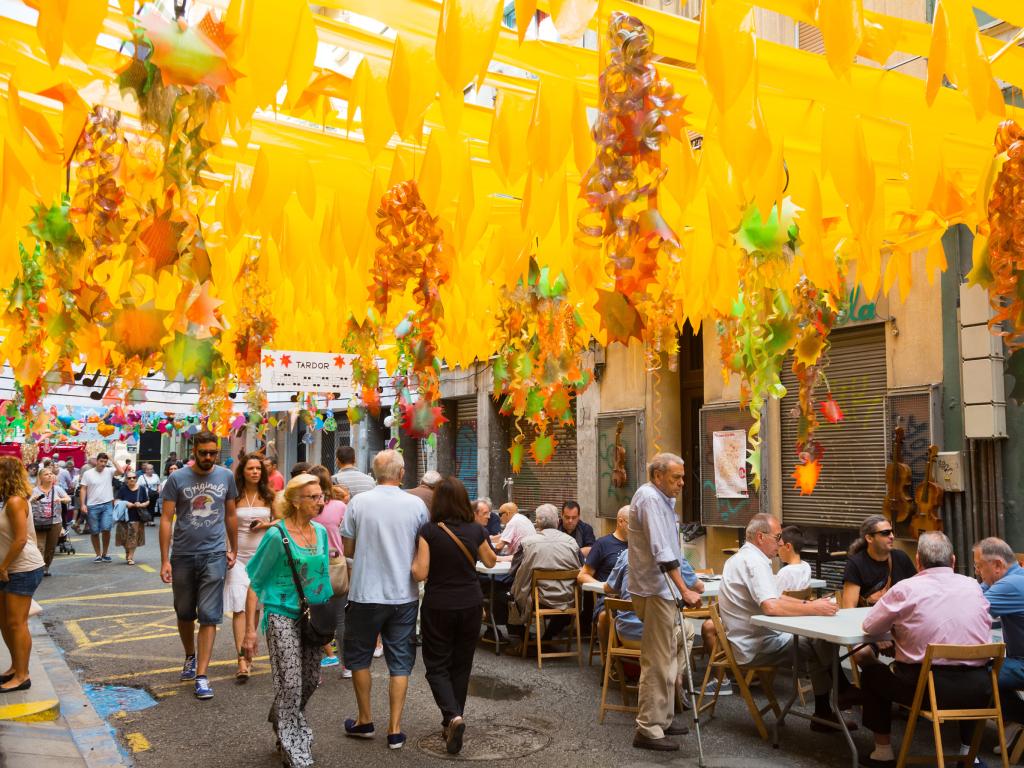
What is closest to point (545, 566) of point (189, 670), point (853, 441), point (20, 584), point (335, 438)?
point (189, 670)

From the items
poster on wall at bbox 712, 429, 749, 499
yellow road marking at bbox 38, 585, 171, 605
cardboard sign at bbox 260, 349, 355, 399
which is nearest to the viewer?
cardboard sign at bbox 260, 349, 355, 399

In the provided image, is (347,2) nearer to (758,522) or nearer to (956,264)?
(758,522)

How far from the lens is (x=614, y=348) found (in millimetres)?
13664

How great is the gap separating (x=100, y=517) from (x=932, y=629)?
543 inches

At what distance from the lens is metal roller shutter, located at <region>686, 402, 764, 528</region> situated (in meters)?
11.0

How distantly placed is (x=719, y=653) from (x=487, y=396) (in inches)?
443

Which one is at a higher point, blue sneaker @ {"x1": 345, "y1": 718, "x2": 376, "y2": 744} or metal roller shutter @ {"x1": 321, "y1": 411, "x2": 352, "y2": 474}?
metal roller shutter @ {"x1": 321, "y1": 411, "x2": 352, "y2": 474}

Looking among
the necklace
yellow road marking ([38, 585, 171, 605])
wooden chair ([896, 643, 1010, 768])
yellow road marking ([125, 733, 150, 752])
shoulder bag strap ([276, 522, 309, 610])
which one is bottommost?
yellow road marking ([38, 585, 171, 605])

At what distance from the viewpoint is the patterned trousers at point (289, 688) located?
4855 mm

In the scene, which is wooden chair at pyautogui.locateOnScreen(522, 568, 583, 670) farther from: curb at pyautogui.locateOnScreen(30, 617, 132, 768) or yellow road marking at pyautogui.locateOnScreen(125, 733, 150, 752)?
curb at pyautogui.locateOnScreen(30, 617, 132, 768)

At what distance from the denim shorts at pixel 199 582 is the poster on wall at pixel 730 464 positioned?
6.72 metres

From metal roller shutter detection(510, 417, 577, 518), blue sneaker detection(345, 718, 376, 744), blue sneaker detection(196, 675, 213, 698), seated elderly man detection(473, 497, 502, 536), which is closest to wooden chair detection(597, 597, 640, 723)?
blue sneaker detection(345, 718, 376, 744)

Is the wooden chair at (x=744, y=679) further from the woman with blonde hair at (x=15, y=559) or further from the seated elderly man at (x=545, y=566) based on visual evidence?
the woman with blonde hair at (x=15, y=559)

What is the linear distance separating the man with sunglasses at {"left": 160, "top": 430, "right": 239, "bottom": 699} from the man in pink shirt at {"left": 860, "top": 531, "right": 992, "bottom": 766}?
14.7 feet
